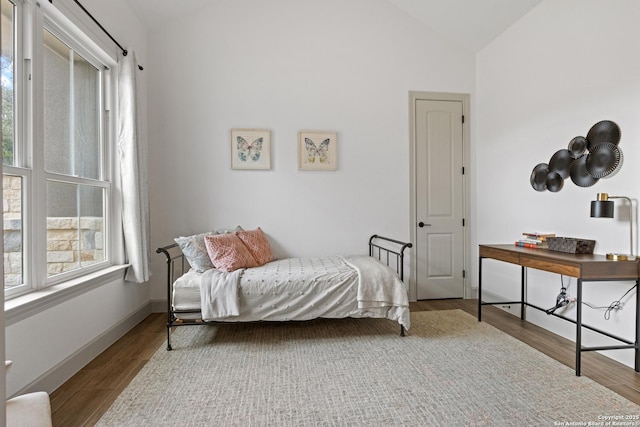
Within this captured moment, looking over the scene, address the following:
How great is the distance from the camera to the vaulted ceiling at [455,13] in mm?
3078

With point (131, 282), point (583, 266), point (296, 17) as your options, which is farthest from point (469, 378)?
point (296, 17)

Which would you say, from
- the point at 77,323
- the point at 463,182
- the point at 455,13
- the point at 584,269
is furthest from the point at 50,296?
the point at 455,13

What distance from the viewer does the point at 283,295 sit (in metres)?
2.58

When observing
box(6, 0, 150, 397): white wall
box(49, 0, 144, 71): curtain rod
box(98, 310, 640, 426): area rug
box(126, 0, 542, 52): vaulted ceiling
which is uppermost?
box(126, 0, 542, 52): vaulted ceiling

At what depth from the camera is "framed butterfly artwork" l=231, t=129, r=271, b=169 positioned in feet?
11.2

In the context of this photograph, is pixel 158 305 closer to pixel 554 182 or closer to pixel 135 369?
pixel 135 369

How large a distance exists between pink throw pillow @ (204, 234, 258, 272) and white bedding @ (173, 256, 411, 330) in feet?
0.39

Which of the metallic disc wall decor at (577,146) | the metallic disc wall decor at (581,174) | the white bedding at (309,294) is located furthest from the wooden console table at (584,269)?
the white bedding at (309,294)

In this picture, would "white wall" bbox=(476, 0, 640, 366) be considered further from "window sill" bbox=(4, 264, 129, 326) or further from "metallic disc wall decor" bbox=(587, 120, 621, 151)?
"window sill" bbox=(4, 264, 129, 326)

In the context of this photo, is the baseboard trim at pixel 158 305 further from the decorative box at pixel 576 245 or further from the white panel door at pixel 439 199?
the decorative box at pixel 576 245

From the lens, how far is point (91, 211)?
101 inches

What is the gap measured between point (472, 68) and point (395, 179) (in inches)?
61.1

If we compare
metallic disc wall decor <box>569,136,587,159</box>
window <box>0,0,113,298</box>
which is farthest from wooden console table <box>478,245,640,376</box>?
window <box>0,0,113,298</box>

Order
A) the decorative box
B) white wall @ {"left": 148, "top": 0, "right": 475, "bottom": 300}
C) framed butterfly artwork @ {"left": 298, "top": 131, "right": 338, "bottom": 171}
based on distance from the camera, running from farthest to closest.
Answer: framed butterfly artwork @ {"left": 298, "top": 131, "right": 338, "bottom": 171} → white wall @ {"left": 148, "top": 0, "right": 475, "bottom": 300} → the decorative box
